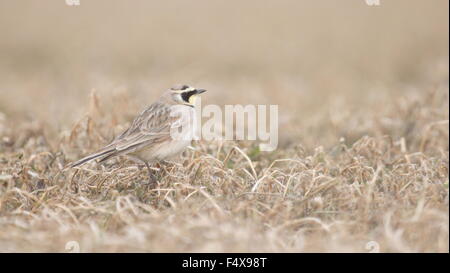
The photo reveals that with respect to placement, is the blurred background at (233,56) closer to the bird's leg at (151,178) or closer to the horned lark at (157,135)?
the horned lark at (157,135)

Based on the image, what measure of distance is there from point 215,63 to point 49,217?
9.31m

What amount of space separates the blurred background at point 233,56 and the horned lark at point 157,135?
2029mm

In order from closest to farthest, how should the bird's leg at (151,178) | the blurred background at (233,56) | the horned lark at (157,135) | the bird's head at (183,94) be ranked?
1. the bird's leg at (151,178)
2. the horned lark at (157,135)
3. the bird's head at (183,94)
4. the blurred background at (233,56)

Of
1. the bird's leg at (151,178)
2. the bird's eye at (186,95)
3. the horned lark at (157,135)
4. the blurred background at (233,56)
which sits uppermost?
the blurred background at (233,56)

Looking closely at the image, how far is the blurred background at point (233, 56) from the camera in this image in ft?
34.0

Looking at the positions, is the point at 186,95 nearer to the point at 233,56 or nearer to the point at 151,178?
the point at 151,178

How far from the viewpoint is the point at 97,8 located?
1845 centimetres

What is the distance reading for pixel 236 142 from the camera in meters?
7.30

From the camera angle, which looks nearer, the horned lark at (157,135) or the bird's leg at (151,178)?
the bird's leg at (151,178)

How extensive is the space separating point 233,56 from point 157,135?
8.74 meters

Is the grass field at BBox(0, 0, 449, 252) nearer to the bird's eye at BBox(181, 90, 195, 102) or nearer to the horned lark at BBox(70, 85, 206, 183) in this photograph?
the horned lark at BBox(70, 85, 206, 183)

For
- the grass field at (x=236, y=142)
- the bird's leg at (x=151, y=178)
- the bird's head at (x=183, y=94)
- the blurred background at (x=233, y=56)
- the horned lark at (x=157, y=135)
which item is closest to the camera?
the grass field at (x=236, y=142)

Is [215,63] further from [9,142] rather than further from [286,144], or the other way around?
[9,142]

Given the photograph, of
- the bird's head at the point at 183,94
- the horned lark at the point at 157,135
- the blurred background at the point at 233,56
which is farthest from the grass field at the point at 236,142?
the bird's head at the point at 183,94
